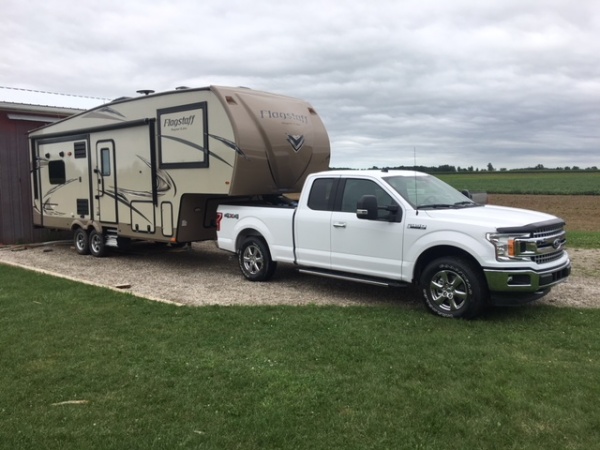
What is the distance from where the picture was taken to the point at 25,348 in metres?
5.99

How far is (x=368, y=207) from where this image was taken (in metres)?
7.62

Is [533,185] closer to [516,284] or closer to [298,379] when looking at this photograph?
[516,284]

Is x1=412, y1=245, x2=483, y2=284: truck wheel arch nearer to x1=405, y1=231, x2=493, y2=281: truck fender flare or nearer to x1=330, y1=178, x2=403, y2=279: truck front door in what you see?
x1=405, y1=231, x2=493, y2=281: truck fender flare

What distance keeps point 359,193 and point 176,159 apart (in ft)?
13.4

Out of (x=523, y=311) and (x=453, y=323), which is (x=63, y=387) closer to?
(x=453, y=323)

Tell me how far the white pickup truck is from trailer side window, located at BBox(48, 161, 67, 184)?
6.33 meters

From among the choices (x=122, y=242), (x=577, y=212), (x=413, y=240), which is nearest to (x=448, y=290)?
(x=413, y=240)

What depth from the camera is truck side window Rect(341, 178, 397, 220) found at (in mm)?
8031

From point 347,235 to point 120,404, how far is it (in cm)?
450

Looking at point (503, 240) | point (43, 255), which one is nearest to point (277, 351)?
point (503, 240)

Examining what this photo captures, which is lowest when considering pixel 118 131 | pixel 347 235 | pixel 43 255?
pixel 43 255

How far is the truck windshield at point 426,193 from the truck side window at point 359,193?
19cm

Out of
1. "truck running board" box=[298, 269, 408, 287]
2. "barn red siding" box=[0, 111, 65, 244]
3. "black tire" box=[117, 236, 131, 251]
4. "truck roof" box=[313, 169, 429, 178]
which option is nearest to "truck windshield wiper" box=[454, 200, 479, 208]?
"truck roof" box=[313, 169, 429, 178]

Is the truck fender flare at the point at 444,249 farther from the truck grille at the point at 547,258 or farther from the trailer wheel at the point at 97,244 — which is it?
the trailer wheel at the point at 97,244
